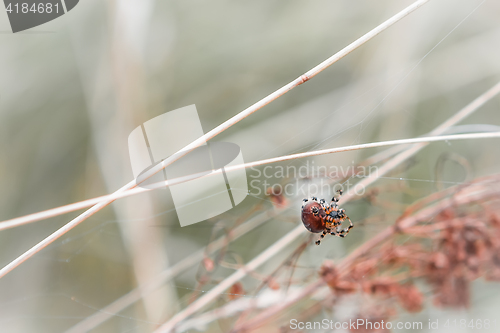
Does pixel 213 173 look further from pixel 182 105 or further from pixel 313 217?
pixel 182 105

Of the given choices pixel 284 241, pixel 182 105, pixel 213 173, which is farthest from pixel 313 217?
pixel 182 105

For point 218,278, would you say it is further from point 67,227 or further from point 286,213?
point 67,227

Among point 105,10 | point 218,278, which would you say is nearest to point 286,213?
point 218,278

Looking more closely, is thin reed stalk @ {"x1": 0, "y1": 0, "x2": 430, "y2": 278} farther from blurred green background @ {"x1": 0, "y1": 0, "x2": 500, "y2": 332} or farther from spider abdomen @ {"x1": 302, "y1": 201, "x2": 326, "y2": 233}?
spider abdomen @ {"x1": 302, "y1": 201, "x2": 326, "y2": 233}

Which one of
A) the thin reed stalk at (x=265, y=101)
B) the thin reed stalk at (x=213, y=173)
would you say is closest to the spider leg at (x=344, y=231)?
the thin reed stalk at (x=213, y=173)

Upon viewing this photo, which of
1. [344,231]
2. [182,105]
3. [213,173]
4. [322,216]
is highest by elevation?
[182,105]

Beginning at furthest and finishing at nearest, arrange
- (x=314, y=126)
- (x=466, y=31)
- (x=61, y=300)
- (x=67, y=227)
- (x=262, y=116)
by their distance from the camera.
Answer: (x=262, y=116)
(x=466, y=31)
(x=314, y=126)
(x=61, y=300)
(x=67, y=227)

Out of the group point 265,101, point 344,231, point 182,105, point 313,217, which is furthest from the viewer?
point 182,105

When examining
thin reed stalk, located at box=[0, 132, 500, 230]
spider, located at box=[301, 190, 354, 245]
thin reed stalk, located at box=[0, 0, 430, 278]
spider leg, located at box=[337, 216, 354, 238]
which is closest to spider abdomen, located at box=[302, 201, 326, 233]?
spider, located at box=[301, 190, 354, 245]
